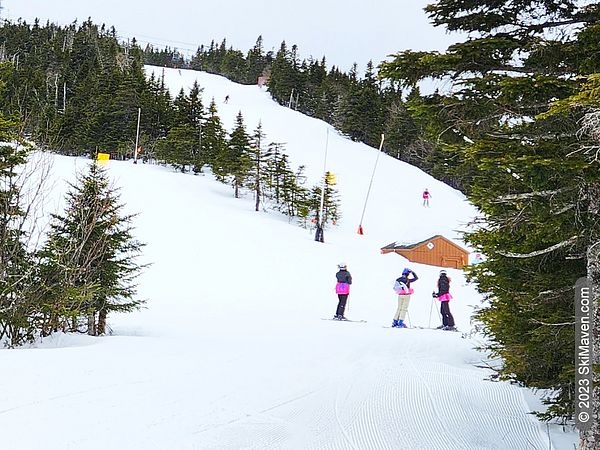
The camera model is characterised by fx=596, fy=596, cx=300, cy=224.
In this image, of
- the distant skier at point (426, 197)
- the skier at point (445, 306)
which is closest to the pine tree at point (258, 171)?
the distant skier at point (426, 197)

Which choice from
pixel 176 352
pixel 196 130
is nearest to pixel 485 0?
pixel 176 352

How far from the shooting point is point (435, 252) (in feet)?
116

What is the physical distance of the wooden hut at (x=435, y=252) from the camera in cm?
3478

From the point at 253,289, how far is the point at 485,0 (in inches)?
599

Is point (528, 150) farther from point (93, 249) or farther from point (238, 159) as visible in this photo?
point (238, 159)

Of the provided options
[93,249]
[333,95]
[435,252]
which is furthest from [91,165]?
[333,95]

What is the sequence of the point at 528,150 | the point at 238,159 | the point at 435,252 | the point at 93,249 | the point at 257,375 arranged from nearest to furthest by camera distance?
1. the point at 528,150
2. the point at 257,375
3. the point at 93,249
4. the point at 435,252
5. the point at 238,159

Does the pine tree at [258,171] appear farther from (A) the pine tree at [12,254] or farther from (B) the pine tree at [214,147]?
(A) the pine tree at [12,254]

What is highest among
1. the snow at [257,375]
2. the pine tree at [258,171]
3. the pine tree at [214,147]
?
the pine tree at [214,147]

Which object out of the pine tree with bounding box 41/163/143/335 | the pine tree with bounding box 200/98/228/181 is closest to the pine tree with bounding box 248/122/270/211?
the pine tree with bounding box 200/98/228/181

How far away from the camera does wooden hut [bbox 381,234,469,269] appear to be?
34781 mm

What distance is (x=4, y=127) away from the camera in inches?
356

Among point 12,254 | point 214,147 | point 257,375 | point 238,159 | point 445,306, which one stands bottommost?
point 257,375

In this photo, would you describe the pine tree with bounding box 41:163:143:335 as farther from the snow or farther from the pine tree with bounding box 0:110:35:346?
the snow
